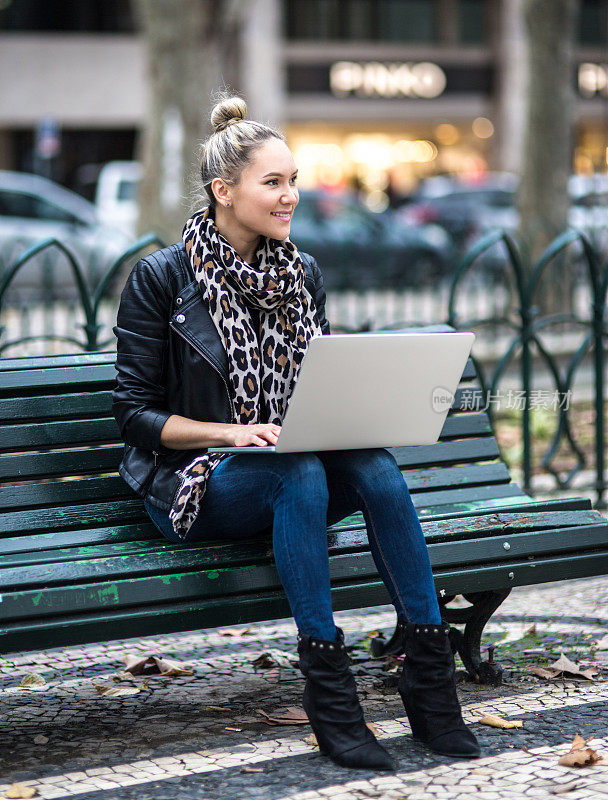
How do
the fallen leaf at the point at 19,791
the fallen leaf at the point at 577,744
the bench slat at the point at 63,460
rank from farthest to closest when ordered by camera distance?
1. the bench slat at the point at 63,460
2. the fallen leaf at the point at 577,744
3. the fallen leaf at the point at 19,791

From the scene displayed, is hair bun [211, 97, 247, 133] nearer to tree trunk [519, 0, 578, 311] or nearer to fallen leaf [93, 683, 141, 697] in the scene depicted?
fallen leaf [93, 683, 141, 697]

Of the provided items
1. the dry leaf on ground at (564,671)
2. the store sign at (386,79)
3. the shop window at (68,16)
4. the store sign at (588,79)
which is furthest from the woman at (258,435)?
the store sign at (588,79)

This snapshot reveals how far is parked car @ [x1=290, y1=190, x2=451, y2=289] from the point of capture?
12648mm

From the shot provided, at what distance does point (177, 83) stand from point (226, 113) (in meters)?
7.81

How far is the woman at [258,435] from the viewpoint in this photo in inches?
122

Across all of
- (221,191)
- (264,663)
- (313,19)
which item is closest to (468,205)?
(313,19)

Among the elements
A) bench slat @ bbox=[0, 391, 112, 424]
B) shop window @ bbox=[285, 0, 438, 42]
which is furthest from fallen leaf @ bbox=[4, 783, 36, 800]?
shop window @ bbox=[285, 0, 438, 42]

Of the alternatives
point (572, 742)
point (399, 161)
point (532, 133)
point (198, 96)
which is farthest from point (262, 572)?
point (399, 161)

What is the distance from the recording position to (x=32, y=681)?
3852mm

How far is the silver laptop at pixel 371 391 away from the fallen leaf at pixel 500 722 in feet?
2.54

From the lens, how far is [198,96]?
11016 mm

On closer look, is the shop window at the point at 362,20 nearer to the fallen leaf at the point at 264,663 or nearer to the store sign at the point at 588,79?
the store sign at the point at 588,79

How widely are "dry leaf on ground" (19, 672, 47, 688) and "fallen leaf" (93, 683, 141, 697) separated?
0.19 m

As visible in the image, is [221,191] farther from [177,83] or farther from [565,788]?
[177,83]
